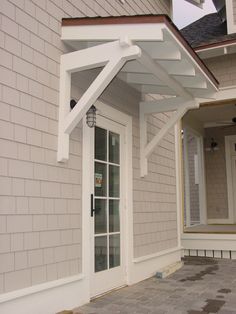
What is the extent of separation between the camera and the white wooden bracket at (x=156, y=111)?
5199 millimetres

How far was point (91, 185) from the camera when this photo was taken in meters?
4.11

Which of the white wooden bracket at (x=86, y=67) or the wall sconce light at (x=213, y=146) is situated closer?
the white wooden bracket at (x=86, y=67)

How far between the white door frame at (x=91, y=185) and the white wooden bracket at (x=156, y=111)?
320mm

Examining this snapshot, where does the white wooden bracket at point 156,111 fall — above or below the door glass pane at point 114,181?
above

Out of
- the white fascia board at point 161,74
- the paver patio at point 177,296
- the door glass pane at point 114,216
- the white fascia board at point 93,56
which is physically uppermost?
the white fascia board at point 161,74

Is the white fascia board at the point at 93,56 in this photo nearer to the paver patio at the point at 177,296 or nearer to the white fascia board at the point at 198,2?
the paver patio at the point at 177,296

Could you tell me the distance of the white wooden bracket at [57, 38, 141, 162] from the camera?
338 centimetres

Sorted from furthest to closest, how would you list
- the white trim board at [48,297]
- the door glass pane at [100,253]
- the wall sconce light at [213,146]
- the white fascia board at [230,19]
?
the wall sconce light at [213,146], the white fascia board at [230,19], the door glass pane at [100,253], the white trim board at [48,297]

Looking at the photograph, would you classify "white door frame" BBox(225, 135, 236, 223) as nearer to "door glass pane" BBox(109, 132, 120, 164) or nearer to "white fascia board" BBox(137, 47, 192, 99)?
"white fascia board" BBox(137, 47, 192, 99)

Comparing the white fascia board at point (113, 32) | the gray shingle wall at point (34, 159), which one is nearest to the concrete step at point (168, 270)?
the gray shingle wall at point (34, 159)

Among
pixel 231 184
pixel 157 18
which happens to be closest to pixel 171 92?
pixel 157 18

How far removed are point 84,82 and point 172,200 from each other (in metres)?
3.03

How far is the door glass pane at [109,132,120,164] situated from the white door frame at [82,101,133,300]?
0.51ft

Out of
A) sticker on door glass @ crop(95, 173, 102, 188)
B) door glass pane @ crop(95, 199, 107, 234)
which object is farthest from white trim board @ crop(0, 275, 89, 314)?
sticker on door glass @ crop(95, 173, 102, 188)
